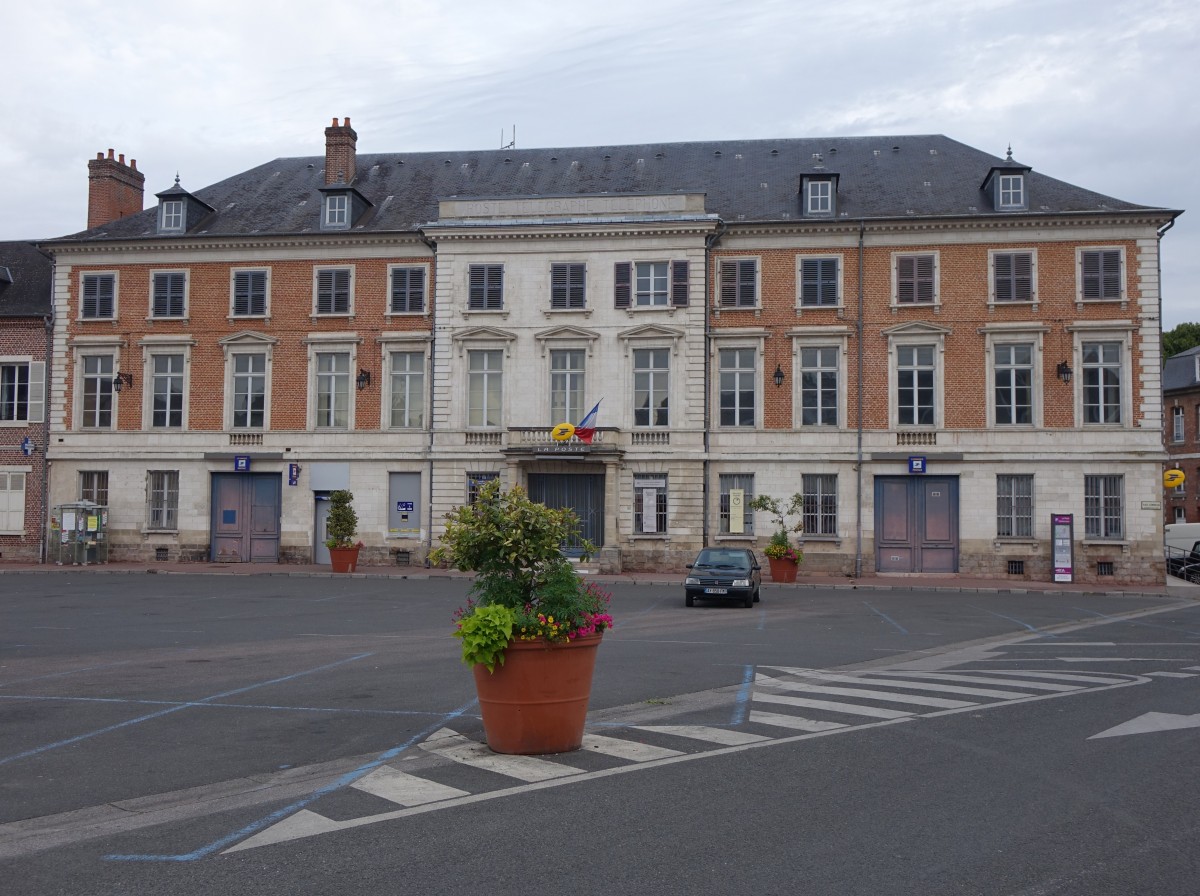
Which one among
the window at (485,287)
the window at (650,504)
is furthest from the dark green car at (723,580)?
the window at (485,287)

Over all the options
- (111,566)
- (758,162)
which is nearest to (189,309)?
(111,566)

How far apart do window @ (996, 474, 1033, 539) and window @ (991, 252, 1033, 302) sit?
556 centimetres

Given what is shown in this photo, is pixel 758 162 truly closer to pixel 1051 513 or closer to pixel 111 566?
pixel 1051 513

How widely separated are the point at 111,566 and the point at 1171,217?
1363 inches

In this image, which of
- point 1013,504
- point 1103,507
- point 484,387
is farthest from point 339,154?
point 1103,507

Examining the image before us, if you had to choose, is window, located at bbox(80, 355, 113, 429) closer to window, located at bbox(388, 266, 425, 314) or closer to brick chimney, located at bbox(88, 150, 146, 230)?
brick chimney, located at bbox(88, 150, 146, 230)

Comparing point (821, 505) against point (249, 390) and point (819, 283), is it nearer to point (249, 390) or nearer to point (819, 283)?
point (819, 283)

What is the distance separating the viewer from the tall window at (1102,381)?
3291 cm

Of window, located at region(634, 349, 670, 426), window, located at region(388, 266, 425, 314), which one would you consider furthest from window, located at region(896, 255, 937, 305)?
window, located at region(388, 266, 425, 314)

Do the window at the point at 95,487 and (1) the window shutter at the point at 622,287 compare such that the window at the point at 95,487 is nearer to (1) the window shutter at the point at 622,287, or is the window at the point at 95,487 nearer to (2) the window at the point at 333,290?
(2) the window at the point at 333,290

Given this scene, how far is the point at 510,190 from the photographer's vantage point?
38.5 m

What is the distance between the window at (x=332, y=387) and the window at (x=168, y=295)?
17.2ft

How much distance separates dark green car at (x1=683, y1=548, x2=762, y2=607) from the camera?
2397 cm

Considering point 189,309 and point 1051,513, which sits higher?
point 189,309
